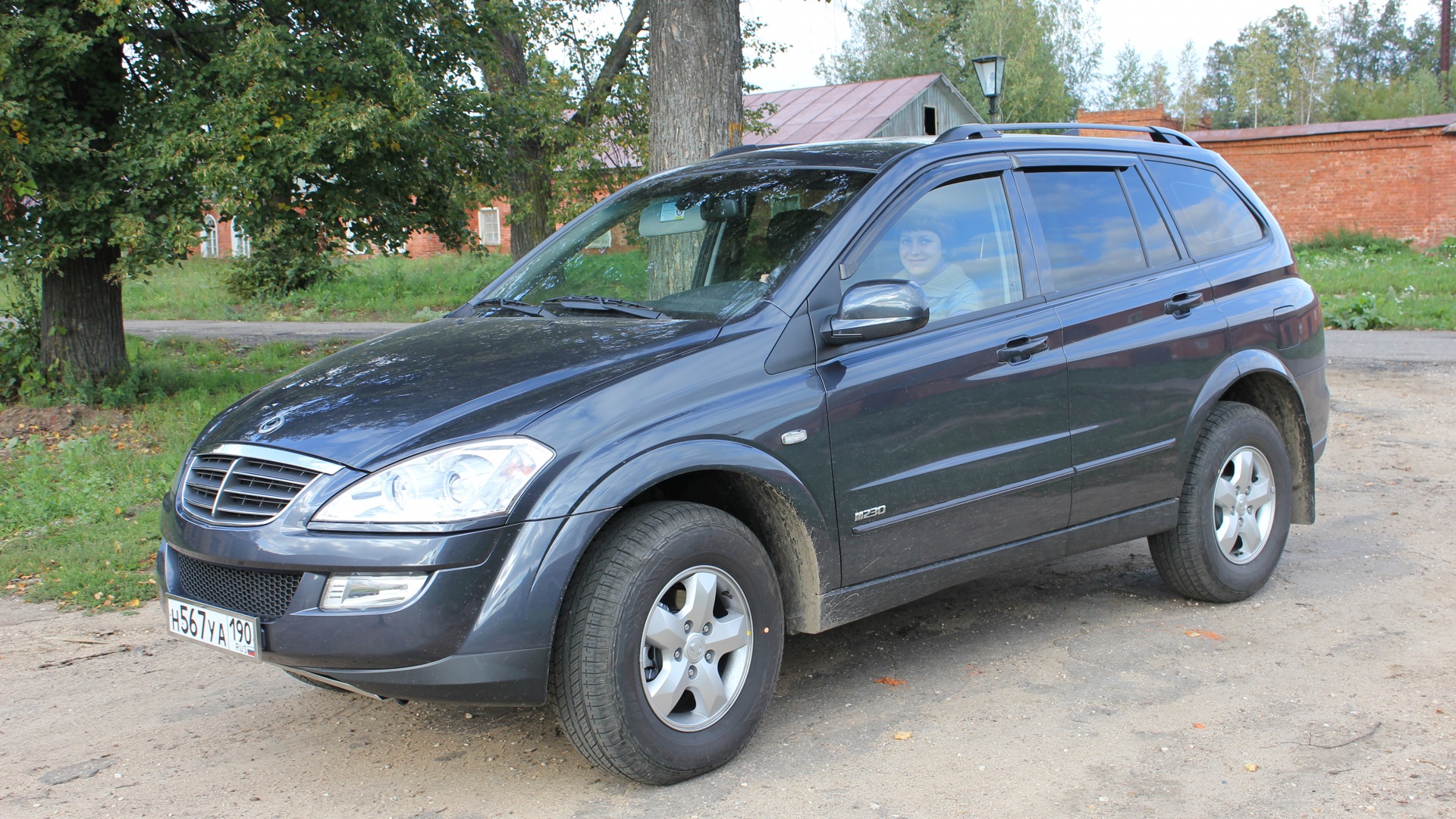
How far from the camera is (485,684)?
9.80 feet

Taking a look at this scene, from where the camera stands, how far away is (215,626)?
319 cm

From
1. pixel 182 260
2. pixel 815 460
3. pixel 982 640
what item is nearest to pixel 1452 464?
pixel 982 640

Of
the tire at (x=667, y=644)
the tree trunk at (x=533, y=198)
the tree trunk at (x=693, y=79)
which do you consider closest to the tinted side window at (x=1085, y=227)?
the tire at (x=667, y=644)

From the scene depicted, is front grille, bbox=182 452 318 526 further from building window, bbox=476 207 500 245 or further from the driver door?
building window, bbox=476 207 500 245

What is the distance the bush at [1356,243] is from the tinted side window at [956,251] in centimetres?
2417

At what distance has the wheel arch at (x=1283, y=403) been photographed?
486cm

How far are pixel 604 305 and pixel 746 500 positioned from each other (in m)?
0.85

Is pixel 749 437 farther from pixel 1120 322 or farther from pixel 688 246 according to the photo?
pixel 1120 322

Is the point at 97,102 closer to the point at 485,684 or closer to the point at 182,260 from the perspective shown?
the point at 182,260

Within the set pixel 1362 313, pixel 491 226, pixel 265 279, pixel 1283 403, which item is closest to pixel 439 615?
pixel 1283 403

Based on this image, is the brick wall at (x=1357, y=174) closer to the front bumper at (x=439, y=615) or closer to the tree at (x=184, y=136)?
the tree at (x=184, y=136)

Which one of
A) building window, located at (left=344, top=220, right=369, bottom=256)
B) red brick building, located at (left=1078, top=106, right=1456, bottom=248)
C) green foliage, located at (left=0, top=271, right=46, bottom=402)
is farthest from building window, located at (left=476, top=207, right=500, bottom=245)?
building window, located at (left=344, top=220, right=369, bottom=256)

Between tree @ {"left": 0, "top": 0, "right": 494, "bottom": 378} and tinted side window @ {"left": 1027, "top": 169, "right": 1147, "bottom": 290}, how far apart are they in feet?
17.8

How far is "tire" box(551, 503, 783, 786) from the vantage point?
121 inches
